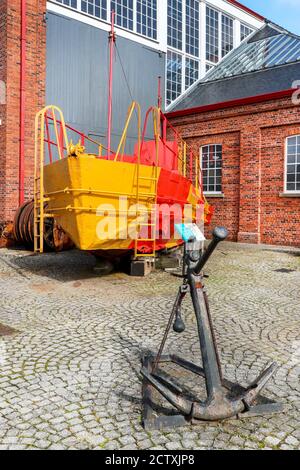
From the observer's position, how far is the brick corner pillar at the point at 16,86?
1291 cm

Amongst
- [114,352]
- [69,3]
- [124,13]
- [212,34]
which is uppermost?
[212,34]

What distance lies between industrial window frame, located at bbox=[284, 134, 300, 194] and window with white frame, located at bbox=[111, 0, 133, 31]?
833cm

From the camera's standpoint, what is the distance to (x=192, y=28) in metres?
19.9

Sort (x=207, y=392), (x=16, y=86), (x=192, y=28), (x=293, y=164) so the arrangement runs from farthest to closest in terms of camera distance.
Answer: (x=192, y=28), (x=293, y=164), (x=16, y=86), (x=207, y=392)

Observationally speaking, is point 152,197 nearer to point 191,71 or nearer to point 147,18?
point 147,18

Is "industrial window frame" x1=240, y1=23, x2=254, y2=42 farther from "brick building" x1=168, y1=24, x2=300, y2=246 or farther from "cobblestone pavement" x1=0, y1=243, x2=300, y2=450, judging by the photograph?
"cobblestone pavement" x1=0, y1=243, x2=300, y2=450

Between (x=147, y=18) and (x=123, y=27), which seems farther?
(x=147, y=18)

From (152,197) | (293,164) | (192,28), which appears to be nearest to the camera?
(152,197)

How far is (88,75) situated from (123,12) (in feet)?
12.3

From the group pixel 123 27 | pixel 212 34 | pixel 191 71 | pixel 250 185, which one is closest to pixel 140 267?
pixel 250 185

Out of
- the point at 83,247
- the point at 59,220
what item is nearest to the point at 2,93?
the point at 59,220

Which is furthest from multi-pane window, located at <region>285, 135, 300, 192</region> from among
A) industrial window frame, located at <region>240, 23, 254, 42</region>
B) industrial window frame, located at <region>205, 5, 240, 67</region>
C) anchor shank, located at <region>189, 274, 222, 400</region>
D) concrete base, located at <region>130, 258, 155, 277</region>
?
anchor shank, located at <region>189, 274, 222, 400</region>

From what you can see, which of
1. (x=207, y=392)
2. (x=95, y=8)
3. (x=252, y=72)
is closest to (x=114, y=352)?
(x=207, y=392)

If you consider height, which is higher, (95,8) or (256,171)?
(95,8)
